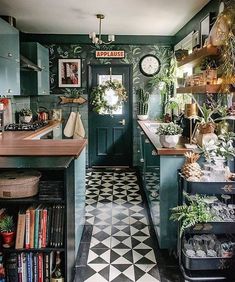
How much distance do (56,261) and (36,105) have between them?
4776mm

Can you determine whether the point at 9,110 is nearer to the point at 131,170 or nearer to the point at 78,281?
the point at 131,170

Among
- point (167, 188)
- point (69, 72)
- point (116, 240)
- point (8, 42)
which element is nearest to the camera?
point (167, 188)

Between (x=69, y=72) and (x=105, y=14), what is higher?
(x=105, y=14)

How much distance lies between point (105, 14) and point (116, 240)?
3.10m

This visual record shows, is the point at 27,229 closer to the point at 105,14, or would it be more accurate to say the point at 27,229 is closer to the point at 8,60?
the point at 8,60

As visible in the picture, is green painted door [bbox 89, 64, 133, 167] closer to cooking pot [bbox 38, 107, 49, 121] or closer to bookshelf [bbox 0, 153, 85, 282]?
cooking pot [bbox 38, 107, 49, 121]

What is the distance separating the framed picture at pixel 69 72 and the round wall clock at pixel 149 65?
1.26m

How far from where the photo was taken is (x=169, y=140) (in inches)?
121

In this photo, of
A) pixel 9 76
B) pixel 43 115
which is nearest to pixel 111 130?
pixel 43 115

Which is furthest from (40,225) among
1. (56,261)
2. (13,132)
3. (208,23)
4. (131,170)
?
(131,170)

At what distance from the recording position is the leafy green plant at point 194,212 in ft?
8.52

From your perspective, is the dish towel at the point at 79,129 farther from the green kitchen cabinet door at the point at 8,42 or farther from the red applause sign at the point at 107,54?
the green kitchen cabinet door at the point at 8,42

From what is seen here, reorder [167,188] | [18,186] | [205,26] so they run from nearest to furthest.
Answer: [18,186] → [167,188] → [205,26]

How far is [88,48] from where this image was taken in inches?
266
